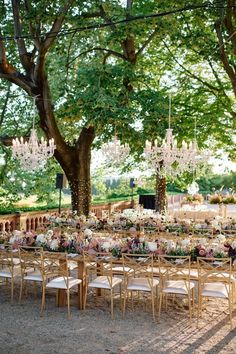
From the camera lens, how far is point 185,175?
24297 millimetres

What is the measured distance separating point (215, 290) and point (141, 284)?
4.11 feet

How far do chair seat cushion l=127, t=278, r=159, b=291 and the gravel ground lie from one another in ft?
1.58

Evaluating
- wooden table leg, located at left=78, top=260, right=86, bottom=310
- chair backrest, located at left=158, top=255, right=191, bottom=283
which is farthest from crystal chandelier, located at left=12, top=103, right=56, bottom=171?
chair backrest, located at left=158, top=255, right=191, bottom=283

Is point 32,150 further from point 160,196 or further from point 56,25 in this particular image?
point 160,196

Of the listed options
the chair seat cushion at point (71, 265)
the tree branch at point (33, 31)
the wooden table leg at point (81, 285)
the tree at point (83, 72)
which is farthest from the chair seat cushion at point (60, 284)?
the tree branch at point (33, 31)

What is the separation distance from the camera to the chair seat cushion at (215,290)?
7.89m

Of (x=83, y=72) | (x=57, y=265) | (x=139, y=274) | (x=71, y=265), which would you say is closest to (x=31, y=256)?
(x=57, y=265)

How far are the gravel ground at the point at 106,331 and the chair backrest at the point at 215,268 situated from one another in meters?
0.68

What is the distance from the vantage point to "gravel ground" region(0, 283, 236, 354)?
675 cm

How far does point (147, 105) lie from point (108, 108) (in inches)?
58.1

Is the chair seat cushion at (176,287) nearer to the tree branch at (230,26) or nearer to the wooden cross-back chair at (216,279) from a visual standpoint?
the wooden cross-back chair at (216,279)

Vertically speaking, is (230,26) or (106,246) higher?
(230,26)

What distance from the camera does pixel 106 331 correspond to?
24.6 feet

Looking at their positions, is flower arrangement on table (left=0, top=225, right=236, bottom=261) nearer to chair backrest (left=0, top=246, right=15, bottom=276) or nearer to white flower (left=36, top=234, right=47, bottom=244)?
white flower (left=36, top=234, right=47, bottom=244)
